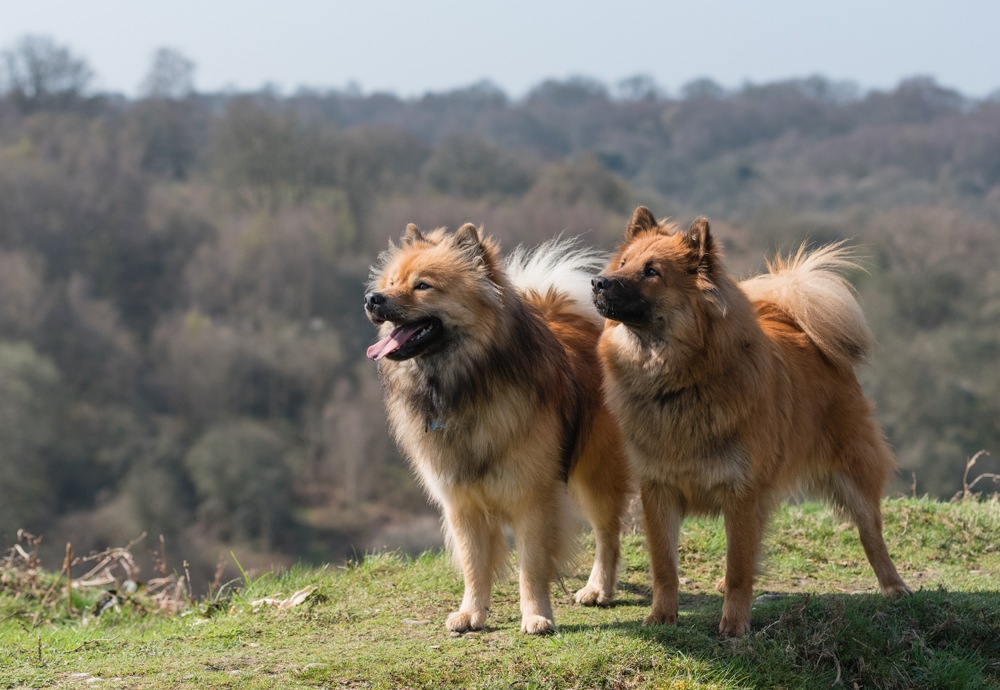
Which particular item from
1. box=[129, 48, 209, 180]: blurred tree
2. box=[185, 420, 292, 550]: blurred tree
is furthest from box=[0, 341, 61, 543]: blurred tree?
box=[129, 48, 209, 180]: blurred tree

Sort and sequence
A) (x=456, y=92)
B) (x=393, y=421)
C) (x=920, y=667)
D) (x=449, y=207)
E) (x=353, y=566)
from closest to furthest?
(x=920, y=667) → (x=393, y=421) → (x=353, y=566) → (x=449, y=207) → (x=456, y=92)

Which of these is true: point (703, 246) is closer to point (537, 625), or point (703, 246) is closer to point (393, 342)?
point (393, 342)

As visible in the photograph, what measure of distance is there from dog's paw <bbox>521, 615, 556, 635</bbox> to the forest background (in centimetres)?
1916

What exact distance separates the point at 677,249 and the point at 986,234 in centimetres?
4866

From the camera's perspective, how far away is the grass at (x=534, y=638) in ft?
16.3

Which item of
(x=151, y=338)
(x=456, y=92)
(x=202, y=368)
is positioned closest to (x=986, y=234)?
(x=202, y=368)

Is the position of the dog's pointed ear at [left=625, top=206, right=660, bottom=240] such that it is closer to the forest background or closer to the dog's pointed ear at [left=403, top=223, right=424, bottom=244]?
the dog's pointed ear at [left=403, top=223, right=424, bottom=244]

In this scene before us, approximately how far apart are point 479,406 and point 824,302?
79.6 inches

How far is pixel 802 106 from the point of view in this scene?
117m

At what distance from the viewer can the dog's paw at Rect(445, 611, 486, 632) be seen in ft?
18.4

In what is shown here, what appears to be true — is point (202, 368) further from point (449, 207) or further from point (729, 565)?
point (729, 565)

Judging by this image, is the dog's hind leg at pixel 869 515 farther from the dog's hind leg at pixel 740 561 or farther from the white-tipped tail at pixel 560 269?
the white-tipped tail at pixel 560 269

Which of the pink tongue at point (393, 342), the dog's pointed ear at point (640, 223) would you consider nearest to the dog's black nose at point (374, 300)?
the pink tongue at point (393, 342)

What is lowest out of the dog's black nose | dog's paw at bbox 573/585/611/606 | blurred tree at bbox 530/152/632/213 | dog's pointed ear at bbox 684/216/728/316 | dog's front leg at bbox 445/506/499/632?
dog's paw at bbox 573/585/611/606
